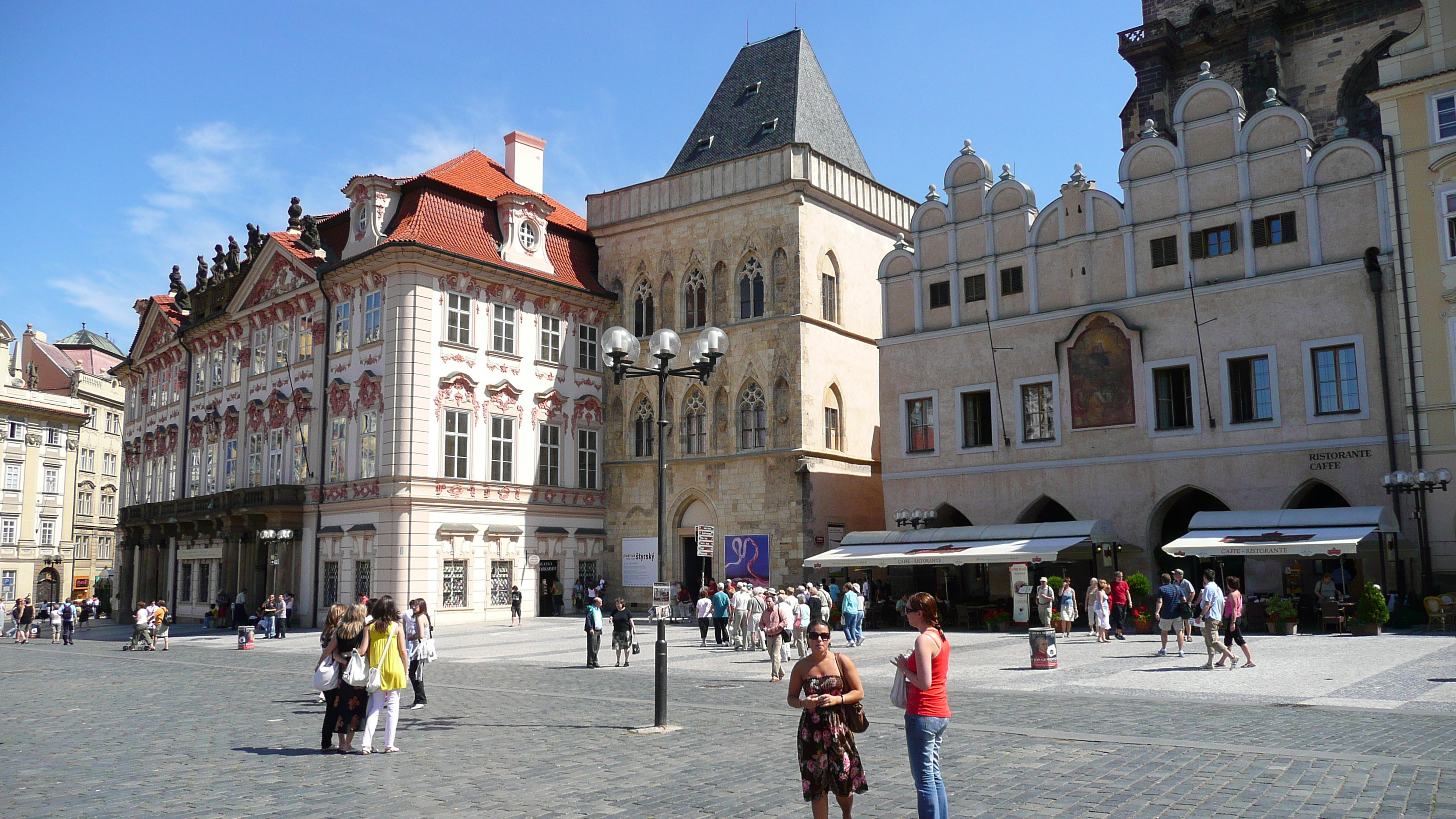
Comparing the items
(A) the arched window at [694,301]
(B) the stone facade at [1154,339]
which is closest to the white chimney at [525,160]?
(A) the arched window at [694,301]

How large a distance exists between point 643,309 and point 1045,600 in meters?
21.6

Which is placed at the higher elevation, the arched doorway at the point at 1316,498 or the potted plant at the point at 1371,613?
the arched doorway at the point at 1316,498

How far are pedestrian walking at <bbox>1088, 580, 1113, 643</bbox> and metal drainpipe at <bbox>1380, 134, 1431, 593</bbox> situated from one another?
7757mm

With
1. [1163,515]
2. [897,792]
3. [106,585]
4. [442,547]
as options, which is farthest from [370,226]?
[106,585]

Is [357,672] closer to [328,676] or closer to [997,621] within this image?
[328,676]

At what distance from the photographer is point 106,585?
6900 cm

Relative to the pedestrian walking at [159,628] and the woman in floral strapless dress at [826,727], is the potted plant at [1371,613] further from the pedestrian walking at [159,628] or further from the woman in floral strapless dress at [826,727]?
the pedestrian walking at [159,628]

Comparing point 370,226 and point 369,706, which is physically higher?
point 370,226

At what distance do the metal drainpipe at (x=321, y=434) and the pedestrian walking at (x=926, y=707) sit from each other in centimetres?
3585

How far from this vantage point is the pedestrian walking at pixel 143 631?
32344mm

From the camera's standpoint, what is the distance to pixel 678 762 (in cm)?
1120

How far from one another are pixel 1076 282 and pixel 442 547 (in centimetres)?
2200

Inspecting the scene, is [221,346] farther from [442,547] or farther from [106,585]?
Answer: [106,585]

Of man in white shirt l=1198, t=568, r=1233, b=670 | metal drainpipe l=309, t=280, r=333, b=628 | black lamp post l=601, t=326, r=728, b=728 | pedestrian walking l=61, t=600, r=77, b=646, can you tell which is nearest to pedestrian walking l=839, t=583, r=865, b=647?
man in white shirt l=1198, t=568, r=1233, b=670
